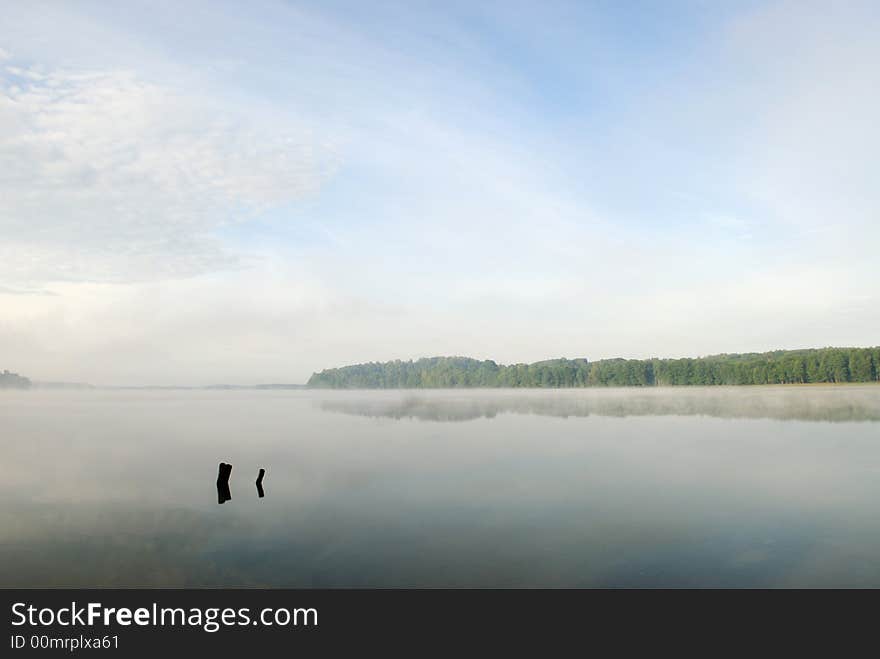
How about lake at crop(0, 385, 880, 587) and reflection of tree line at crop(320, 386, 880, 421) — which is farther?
reflection of tree line at crop(320, 386, 880, 421)

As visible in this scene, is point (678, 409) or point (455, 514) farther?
point (678, 409)

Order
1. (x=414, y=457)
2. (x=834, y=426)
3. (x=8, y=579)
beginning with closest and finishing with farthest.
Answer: (x=8, y=579), (x=414, y=457), (x=834, y=426)

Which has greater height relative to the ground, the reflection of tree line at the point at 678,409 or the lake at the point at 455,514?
the lake at the point at 455,514

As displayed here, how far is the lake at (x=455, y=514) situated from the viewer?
12.3 meters

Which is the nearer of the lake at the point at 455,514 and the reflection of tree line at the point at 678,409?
the lake at the point at 455,514

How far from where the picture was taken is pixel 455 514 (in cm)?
1733

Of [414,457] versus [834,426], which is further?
[834,426]

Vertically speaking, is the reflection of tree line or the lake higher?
the lake

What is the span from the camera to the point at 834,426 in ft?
135

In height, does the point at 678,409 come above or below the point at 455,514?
below

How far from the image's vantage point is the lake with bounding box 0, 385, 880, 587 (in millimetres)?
12336
